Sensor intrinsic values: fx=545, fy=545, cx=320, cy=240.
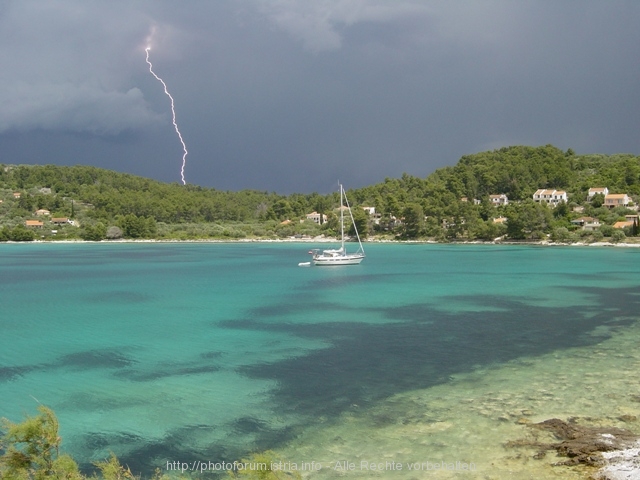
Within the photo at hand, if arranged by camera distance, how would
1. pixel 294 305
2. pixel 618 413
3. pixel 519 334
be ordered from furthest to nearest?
pixel 294 305 → pixel 519 334 → pixel 618 413

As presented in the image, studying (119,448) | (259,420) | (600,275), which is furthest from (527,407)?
(600,275)

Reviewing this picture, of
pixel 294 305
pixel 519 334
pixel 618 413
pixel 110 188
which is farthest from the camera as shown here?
pixel 110 188

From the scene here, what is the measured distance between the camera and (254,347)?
62.8 ft

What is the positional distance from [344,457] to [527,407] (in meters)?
4.64

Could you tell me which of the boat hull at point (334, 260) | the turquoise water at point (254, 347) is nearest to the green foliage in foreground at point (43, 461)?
the turquoise water at point (254, 347)

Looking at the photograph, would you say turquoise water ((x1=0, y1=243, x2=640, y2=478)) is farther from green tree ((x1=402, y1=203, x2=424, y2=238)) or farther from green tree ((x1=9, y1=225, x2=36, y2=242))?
green tree ((x1=9, y1=225, x2=36, y2=242))

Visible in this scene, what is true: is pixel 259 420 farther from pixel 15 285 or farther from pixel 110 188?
pixel 110 188

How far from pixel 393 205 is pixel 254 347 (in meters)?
96.7

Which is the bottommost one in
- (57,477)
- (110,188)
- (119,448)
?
(119,448)

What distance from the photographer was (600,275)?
41625mm

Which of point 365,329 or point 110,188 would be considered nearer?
point 365,329

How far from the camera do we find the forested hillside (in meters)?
98.5

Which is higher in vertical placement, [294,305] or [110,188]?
[110,188]

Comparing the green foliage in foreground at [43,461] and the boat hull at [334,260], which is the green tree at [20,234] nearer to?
the boat hull at [334,260]
